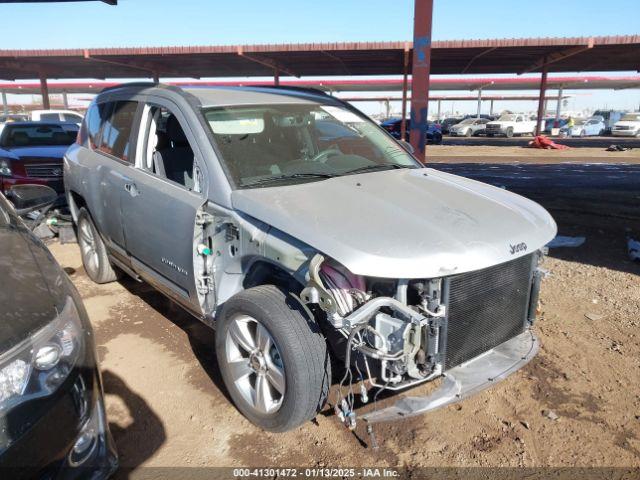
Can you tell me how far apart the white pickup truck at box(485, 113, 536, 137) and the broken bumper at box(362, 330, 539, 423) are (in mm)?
38713

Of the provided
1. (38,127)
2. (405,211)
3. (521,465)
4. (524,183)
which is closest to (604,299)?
(521,465)

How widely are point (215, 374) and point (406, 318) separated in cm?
177

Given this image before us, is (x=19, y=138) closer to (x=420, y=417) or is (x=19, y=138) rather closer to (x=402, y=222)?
(x=402, y=222)

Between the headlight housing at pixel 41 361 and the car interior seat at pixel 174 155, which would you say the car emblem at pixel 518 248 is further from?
the car interior seat at pixel 174 155

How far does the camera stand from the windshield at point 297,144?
128 inches

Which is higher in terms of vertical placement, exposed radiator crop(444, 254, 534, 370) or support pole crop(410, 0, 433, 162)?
support pole crop(410, 0, 433, 162)

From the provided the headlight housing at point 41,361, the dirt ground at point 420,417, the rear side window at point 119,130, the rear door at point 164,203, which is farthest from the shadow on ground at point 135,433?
the rear side window at point 119,130

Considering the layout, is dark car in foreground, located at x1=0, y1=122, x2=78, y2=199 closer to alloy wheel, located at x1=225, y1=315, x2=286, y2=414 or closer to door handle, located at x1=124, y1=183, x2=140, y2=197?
door handle, located at x1=124, y1=183, x2=140, y2=197

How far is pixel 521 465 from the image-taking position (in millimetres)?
2650

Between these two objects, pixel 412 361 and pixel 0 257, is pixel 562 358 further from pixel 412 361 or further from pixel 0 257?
pixel 0 257

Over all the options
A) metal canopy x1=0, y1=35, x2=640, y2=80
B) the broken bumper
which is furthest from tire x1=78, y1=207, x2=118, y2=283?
metal canopy x1=0, y1=35, x2=640, y2=80

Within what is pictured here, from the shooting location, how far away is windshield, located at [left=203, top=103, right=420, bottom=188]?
3248mm

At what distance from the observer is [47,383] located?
6.17 ft

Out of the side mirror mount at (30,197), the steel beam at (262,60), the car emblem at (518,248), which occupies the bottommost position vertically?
the car emblem at (518,248)
